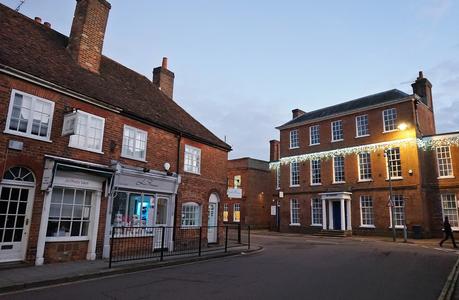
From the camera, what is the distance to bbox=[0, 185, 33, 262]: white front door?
994cm

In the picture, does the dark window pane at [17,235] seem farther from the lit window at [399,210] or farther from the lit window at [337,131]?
the lit window at [337,131]

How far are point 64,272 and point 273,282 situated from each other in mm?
5778

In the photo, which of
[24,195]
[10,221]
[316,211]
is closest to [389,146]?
[316,211]

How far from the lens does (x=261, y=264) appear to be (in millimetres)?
12266

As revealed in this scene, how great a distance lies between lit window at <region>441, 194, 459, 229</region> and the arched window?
88.5ft

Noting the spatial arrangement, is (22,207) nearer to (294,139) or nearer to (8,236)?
(8,236)

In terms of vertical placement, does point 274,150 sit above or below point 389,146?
above

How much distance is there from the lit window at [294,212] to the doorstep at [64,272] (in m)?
21.5

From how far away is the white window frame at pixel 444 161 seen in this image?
84.8 feet

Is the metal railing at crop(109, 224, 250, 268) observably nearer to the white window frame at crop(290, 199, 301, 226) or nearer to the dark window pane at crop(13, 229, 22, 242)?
the dark window pane at crop(13, 229, 22, 242)

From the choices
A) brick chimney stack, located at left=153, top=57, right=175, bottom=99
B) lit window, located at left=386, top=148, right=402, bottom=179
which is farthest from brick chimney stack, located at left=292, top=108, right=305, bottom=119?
brick chimney stack, located at left=153, top=57, right=175, bottom=99

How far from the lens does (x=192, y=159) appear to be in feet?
57.4

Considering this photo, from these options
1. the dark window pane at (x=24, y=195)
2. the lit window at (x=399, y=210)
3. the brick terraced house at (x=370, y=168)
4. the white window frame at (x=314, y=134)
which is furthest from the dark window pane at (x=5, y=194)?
the white window frame at (x=314, y=134)

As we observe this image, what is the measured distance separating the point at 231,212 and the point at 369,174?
54.3 ft
